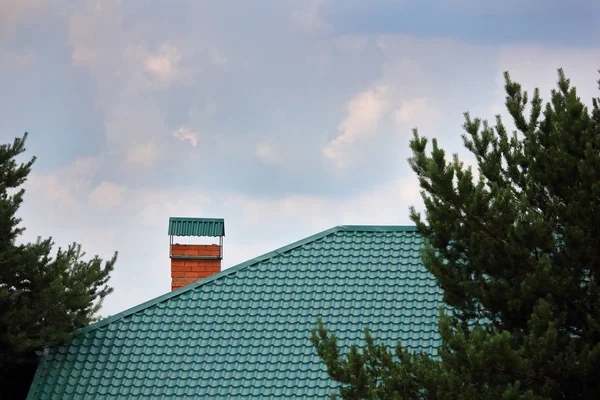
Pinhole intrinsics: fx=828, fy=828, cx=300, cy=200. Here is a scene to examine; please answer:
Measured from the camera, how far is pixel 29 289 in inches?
512

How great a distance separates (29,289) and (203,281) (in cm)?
292

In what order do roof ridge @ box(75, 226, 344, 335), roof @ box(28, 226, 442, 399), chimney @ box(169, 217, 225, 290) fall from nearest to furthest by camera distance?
roof @ box(28, 226, 442, 399) → roof ridge @ box(75, 226, 344, 335) → chimney @ box(169, 217, 225, 290)

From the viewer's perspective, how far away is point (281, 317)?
13539 mm

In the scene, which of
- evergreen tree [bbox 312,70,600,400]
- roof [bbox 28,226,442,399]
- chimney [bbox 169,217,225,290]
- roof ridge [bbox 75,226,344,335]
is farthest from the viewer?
chimney [bbox 169,217,225,290]

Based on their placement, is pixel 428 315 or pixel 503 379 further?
pixel 428 315

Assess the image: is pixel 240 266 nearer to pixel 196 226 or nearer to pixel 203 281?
pixel 203 281

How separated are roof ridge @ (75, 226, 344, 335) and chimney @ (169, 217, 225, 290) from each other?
6.17 feet

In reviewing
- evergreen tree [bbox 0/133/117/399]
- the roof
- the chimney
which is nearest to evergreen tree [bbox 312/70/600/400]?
the roof

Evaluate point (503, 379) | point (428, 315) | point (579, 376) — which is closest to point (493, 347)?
point (503, 379)

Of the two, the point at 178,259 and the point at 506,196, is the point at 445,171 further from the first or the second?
the point at 178,259

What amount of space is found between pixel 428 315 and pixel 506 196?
493 centimetres

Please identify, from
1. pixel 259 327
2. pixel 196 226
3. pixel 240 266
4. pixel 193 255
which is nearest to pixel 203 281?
pixel 240 266

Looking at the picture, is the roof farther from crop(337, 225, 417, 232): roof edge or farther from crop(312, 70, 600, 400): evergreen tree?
crop(312, 70, 600, 400): evergreen tree

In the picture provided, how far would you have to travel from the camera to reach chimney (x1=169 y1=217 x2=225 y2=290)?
1636 cm
